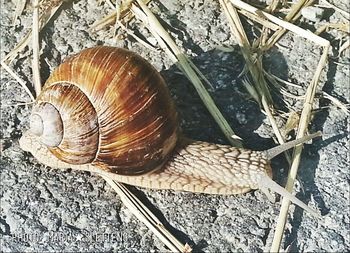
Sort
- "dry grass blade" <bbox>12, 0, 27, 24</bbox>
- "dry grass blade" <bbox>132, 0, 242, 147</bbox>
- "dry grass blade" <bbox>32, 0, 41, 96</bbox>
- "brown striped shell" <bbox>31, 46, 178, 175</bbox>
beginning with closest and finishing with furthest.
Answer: "brown striped shell" <bbox>31, 46, 178, 175</bbox> < "dry grass blade" <bbox>132, 0, 242, 147</bbox> < "dry grass blade" <bbox>32, 0, 41, 96</bbox> < "dry grass blade" <bbox>12, 0, 27, 24</bbox>

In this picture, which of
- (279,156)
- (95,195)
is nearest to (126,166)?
(95,195)

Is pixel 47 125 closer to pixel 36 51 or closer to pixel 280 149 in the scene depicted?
pixel 36 51

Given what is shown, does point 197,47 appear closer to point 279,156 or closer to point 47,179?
point 279,156

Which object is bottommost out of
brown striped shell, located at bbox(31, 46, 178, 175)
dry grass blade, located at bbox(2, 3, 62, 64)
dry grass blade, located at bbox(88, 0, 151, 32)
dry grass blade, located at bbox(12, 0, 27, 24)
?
brown striped shell, located at bbox(31, 46, 178, 175)

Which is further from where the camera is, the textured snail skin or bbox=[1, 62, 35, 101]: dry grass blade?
bbox=[1, 62, 35, 101]: dry grass blade

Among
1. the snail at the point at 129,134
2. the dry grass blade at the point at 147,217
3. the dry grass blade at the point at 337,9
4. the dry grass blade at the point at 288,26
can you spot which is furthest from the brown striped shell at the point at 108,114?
the dry grass blade at the point at 337,9

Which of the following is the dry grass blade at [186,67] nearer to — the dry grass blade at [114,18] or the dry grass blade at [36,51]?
the dry grass blade at [114,18]

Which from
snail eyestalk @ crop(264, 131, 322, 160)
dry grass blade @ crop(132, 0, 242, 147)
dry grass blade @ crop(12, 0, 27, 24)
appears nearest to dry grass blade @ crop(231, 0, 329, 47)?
dry grass blade @ crop(132, 0, 242, 147)

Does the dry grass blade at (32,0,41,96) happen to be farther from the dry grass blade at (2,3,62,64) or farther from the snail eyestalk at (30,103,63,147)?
the snail eyestalk at (30,103,63,147)
